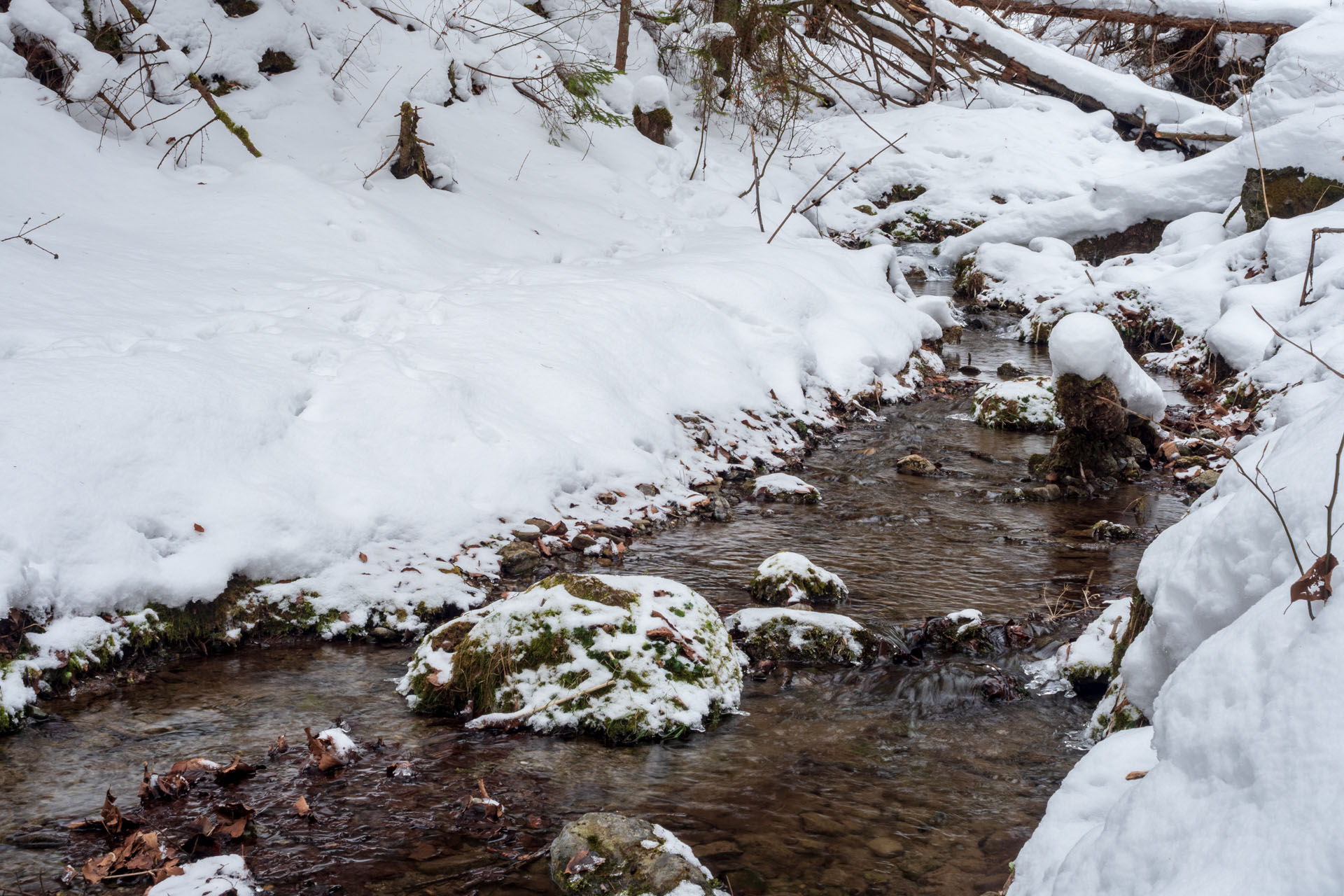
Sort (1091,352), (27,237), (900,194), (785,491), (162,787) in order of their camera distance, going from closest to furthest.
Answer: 1. (162,787)
2. (27,237)
3. (785,491)
4. (1091,352)
5. (900,194)

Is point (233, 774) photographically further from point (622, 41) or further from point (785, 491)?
point (622, 41)

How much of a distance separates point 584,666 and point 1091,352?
5.24 m

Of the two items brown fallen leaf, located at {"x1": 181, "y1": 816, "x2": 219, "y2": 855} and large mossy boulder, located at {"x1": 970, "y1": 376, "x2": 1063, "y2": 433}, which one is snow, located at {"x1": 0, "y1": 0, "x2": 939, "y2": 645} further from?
brown fallen leaf, located at {"x1": 181, "y1": 816, "x2": 219, "y2": 855}

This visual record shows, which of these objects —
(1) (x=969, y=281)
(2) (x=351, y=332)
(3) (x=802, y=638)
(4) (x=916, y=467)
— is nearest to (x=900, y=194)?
(1) (x=969, y=281)

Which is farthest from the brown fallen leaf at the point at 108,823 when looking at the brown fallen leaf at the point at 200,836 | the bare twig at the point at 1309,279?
the bare twig at the point at 1309,279

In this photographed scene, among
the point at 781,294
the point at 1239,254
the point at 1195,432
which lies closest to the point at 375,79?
the point at 781,294

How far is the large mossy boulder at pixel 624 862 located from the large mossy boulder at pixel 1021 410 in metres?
7.23

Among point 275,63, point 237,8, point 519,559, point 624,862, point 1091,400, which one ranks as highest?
point 237,8

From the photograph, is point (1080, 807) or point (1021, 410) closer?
point (1080, 807)

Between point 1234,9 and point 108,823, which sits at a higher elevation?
point 1234,9

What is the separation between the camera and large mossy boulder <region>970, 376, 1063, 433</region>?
891 centimetres

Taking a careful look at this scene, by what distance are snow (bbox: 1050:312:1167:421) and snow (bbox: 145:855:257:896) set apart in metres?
6.61

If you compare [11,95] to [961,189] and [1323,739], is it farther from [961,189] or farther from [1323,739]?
[961,189]

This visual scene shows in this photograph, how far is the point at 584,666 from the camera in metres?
3.70
